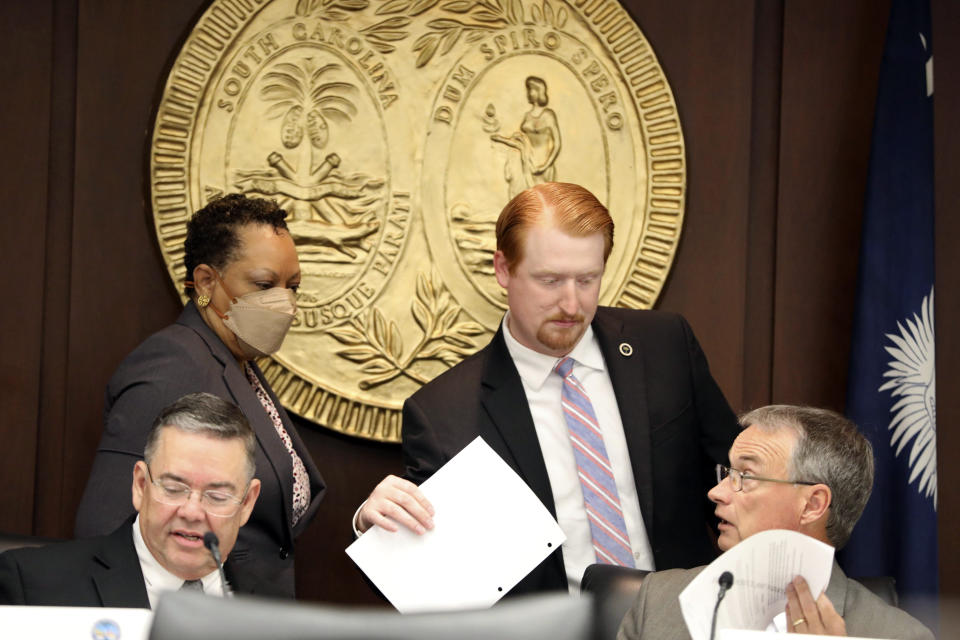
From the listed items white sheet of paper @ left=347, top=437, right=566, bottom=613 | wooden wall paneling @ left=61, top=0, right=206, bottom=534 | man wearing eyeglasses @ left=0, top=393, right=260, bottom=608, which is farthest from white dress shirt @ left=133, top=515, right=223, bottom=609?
wooden wall paneling @ left=61, top=0, right=206, bottom=534

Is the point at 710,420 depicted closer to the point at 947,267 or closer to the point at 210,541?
the point at 947,267

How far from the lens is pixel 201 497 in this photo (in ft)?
7.50

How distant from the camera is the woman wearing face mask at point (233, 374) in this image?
2.61 meters

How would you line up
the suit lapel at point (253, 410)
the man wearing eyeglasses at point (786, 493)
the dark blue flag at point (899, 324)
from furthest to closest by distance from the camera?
the dark blue flag at point (899, 324)
the suit lapel at point (253, 410)
the man wearing eyeglasses at point (786, 493)

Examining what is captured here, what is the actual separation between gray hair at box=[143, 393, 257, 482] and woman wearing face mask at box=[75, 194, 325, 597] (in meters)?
0.27

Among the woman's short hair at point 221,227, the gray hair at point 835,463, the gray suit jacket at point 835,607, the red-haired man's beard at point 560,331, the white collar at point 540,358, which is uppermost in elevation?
the woman's short hair at point 221,227

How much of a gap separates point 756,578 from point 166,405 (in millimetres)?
1474

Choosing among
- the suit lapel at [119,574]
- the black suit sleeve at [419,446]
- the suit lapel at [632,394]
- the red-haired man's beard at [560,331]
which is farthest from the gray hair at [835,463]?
the suit lapel at [119,574]

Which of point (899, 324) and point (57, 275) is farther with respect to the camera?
point (57, 275)

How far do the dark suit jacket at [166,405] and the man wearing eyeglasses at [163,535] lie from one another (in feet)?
0.79

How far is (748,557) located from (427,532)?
763 mm

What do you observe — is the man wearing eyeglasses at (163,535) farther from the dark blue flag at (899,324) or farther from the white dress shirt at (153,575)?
the dark blue flag at (899,324)

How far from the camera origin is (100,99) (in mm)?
3457

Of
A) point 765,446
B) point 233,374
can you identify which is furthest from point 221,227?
point 765,446
